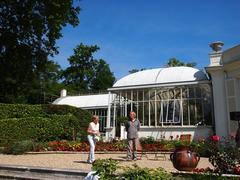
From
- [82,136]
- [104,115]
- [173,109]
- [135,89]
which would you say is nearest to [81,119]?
[82,136]

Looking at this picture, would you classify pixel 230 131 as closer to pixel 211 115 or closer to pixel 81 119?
pixel 211 115

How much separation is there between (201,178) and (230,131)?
41.0 feet

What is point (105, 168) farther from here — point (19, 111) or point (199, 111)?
point (19, 111)

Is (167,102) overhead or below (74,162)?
overhead

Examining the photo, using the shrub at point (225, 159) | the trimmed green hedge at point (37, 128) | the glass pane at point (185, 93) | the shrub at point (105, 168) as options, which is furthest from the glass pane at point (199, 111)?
the shrub at point (105, 168)

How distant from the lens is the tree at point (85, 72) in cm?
6322

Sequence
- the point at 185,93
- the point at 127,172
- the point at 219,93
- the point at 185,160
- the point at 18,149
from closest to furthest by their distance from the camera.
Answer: the point at 127,172
the point at 185,160
the point at 18,149
the point at 219,93
the point at 185,93

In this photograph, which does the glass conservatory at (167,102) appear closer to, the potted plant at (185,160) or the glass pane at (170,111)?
the glass pane at (170,111)

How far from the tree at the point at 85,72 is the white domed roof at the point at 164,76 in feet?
126

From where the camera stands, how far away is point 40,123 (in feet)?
71.2

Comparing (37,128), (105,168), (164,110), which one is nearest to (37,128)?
(37,128)

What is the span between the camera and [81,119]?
2473cm

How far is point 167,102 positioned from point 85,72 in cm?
4182

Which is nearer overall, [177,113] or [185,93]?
[177,113]
